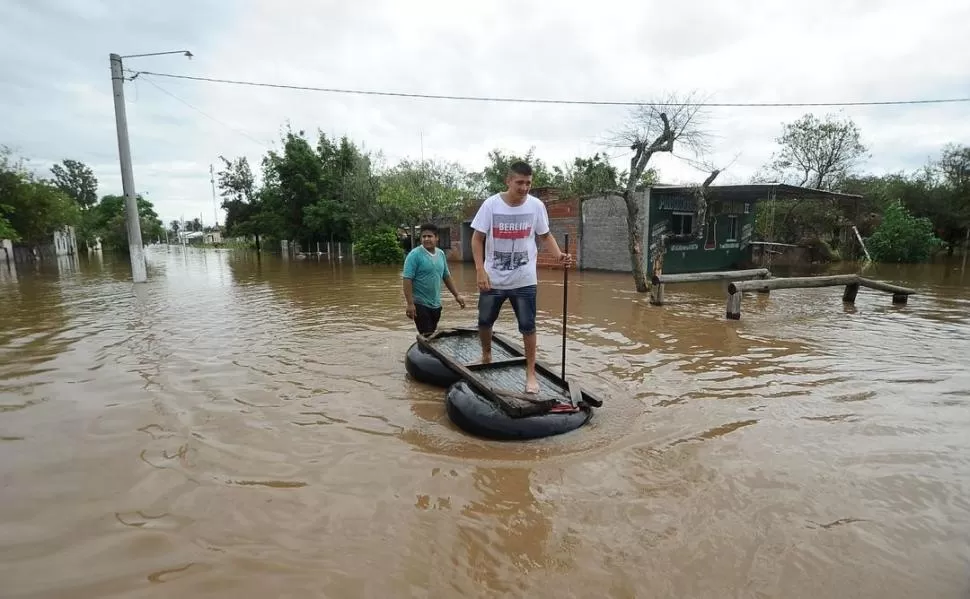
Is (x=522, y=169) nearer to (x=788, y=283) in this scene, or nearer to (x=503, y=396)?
(x=503, y=396)

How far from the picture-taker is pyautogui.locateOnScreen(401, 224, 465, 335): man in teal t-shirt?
5.78m

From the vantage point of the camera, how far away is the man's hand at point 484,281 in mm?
4080

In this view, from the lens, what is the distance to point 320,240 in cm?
3512

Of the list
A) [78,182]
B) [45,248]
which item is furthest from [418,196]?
[78,182]

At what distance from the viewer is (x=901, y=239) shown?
21.7 metres

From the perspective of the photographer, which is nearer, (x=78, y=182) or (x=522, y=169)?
(x=522, y=169)

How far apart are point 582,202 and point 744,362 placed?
606 inches

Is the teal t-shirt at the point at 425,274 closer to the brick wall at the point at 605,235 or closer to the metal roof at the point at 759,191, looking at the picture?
the metal roof at the point at 759,191

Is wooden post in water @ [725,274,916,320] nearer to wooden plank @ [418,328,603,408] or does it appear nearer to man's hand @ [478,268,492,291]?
wooden plank @ [418,328,603,408]

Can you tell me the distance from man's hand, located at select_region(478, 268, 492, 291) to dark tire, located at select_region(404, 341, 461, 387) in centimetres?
117

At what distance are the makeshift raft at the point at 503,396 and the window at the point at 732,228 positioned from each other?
1924 cm

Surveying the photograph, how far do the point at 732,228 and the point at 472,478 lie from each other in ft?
70.6

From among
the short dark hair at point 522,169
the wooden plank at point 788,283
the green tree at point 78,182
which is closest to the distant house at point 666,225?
the wooden plank at point 788,283

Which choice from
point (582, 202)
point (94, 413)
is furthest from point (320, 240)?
point (94, 413)
